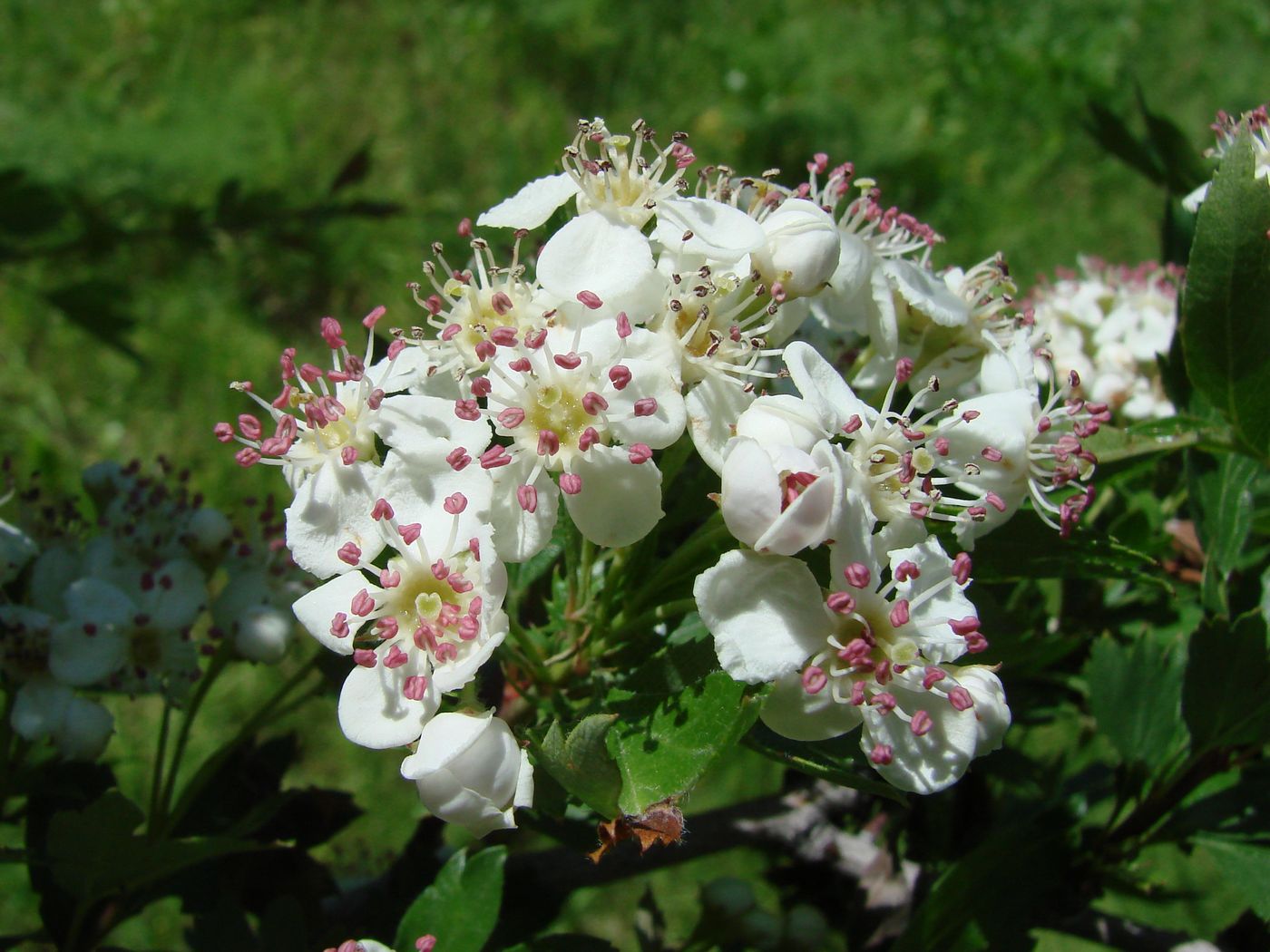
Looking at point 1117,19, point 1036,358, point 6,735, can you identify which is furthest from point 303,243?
point 1117,19

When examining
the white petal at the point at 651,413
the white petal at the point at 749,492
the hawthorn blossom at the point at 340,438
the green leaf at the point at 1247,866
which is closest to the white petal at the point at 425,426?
the hawthorn blossom at the point at 340,438

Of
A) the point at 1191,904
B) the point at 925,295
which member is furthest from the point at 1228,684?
the point at 1191,904

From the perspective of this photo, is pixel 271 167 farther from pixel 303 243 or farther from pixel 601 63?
pixel 303 243

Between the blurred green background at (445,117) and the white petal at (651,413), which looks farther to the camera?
the blurred green background at (445,117)

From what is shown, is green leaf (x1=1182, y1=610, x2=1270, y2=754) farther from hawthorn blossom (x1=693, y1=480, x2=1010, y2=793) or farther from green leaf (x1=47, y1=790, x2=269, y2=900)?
green leaf (x1=47, y1=790, x2=269, y2=900)

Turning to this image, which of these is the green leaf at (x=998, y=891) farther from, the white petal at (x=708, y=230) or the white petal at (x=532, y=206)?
the white petal at (x=532, y=206)

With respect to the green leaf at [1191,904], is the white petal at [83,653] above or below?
above

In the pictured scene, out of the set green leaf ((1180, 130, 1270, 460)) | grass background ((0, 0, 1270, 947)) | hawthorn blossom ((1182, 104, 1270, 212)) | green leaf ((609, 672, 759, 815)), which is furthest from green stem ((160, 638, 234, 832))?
grass background ((0, 0, 1270, 947))
